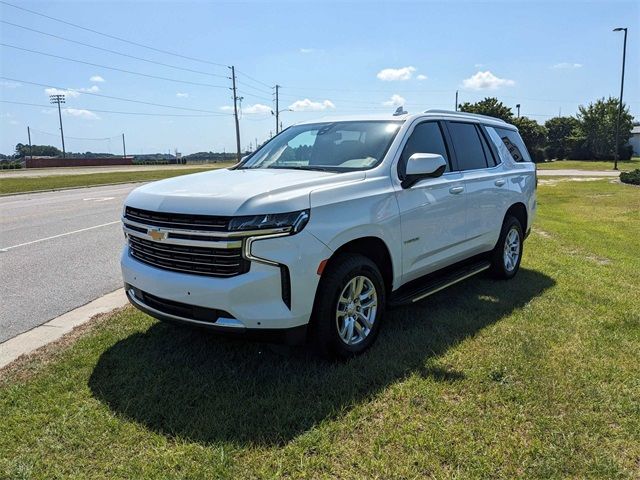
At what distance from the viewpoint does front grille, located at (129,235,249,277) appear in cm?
333

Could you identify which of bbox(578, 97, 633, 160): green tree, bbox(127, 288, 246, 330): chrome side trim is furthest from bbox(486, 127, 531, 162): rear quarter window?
bbox(578, 97, 633, 160): green tree

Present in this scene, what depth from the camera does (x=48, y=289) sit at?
6074 mm

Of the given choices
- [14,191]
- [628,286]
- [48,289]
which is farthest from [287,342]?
[14,191]

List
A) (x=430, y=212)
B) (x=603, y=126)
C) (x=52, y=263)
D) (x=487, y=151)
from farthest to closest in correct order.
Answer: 1. (x=603, y=126)
2. (x=52, y=263)
3. (x=487, y=151)
4. (x=430, y=212)

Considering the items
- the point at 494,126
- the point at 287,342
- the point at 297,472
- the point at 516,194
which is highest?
the point at 494,126

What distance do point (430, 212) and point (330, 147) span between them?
1110 millimetres

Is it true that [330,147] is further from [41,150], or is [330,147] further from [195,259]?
[41,150]

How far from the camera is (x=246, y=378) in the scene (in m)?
3.65

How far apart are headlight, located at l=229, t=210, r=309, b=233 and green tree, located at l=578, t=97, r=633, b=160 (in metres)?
59.0

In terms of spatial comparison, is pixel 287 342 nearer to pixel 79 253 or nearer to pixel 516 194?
pixel 516 194

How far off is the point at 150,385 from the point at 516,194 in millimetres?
4941

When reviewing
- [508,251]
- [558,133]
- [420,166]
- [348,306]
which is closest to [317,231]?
[348,306]

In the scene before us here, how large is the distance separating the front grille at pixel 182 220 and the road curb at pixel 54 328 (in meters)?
1.56

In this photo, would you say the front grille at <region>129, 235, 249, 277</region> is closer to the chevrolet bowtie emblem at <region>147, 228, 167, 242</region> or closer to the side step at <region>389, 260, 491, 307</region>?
the chevrolet bowtie emblem at <region>147, 228, 167, 242</region>
